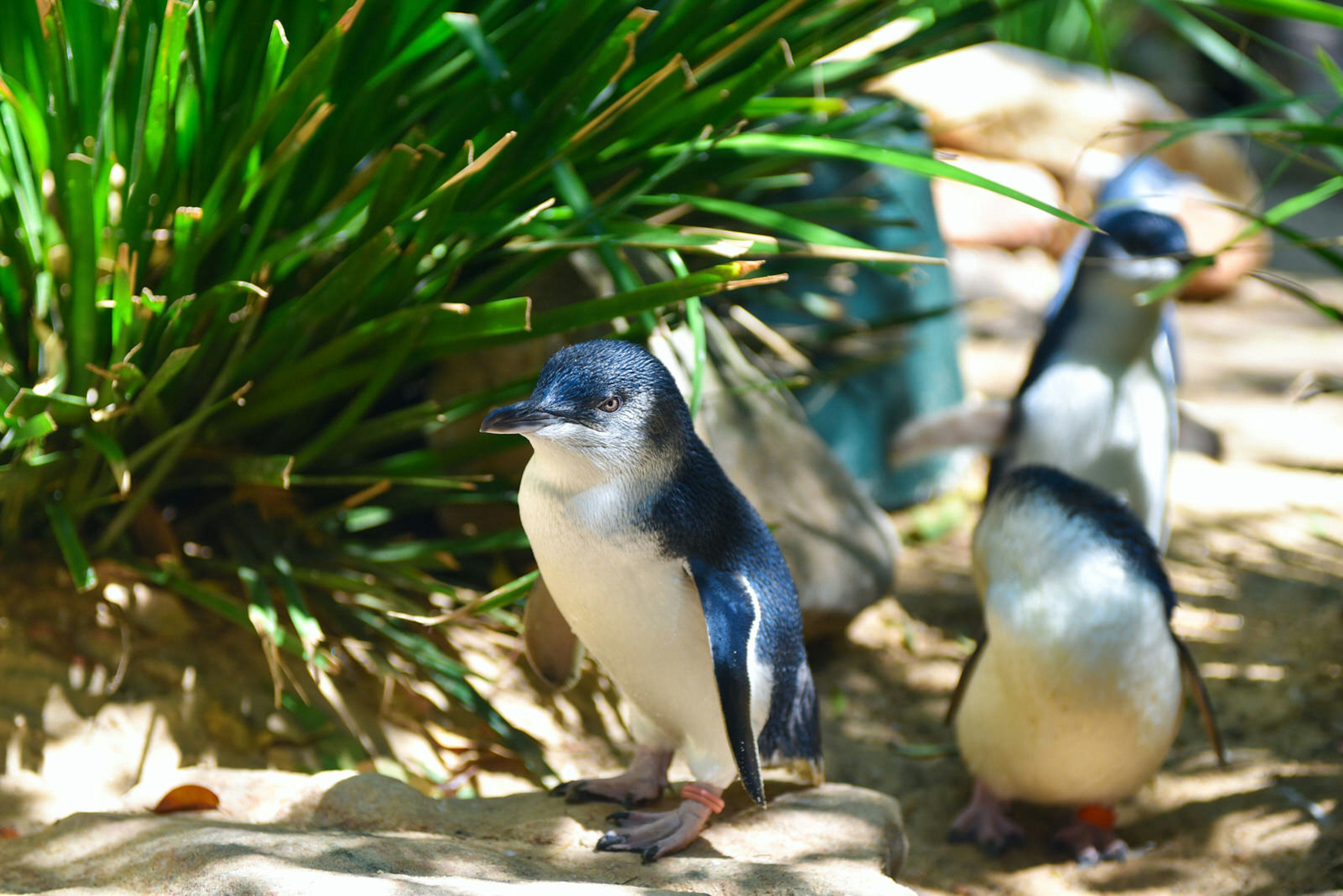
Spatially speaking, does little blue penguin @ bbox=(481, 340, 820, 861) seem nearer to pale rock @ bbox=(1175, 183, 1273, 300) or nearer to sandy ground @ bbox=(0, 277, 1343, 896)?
sandy ground @ bbox=(0, 277, 1343, 896)

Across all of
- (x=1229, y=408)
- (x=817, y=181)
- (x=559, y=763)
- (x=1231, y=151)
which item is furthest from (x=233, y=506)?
(x=1231, y=151)

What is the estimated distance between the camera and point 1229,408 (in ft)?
14.9

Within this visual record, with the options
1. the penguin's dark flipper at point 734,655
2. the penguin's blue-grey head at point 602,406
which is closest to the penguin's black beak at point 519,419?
the penguin's blue-grey head at point 602,406

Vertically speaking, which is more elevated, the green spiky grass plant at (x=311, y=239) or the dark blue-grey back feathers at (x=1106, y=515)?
the green spiky grass plant at (x=311, y=239)

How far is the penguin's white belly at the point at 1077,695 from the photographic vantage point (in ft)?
6.79

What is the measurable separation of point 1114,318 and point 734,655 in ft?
6.10

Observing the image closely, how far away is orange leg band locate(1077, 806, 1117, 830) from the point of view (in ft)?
7.35

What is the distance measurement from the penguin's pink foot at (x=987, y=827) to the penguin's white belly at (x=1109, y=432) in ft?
3.15

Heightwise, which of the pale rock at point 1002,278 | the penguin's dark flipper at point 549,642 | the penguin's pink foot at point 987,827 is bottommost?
the penguin's pink foot at point 987,827

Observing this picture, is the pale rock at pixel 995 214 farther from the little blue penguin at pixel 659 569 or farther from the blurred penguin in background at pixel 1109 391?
the little blue penguin at pixel 659 569

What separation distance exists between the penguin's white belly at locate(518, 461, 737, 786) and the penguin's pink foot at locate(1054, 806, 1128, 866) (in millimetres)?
861

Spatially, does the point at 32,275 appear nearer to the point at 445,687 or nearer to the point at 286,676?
the point at 286,676

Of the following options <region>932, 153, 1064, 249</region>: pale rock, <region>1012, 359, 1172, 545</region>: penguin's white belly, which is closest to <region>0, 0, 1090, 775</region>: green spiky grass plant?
<region>1012, 359, 1172, 545</region>: penguin's white belly

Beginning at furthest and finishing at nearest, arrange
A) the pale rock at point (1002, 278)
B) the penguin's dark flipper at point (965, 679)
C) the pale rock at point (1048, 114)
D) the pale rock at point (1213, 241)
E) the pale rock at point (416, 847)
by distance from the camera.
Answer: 1. the pale rock at point (1048, 114)
2. the pale rock at point (1213, 241)
3. the pale rock at point (1002, 278)
4. the penguin's dark flipper at point (965, 679)
5. the pale rock at point (416, 847)
